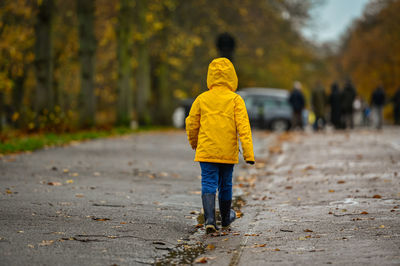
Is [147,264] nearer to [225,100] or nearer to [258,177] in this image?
[225,100]

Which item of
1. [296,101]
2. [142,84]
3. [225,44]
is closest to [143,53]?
[142,84]

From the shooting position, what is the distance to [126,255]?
590cm

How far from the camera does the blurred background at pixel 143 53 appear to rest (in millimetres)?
21875

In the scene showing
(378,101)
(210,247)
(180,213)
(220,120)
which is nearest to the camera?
(210,247)

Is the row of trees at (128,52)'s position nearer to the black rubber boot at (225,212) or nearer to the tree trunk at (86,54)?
the tree trunk at (86,54)

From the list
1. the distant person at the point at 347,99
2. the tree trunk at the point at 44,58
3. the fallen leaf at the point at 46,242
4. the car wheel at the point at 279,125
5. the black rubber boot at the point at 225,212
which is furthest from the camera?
the car wheel at the point at 279,125

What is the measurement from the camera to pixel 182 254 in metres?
6.22

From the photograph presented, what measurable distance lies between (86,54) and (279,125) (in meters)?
13.4

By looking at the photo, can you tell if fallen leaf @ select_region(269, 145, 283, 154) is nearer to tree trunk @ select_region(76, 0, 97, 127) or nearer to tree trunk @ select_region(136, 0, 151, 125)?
tree trunk @ select_region(76, 0, 97, 127)

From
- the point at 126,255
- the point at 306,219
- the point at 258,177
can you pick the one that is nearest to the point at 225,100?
the point at 306,219

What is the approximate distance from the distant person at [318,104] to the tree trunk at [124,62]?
8251mm

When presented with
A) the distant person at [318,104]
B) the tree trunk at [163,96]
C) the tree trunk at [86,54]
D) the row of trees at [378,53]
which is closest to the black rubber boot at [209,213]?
the tree trunk at [86,54]

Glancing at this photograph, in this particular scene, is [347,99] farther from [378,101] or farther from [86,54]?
[86,54]

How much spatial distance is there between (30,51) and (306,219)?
2187cm
